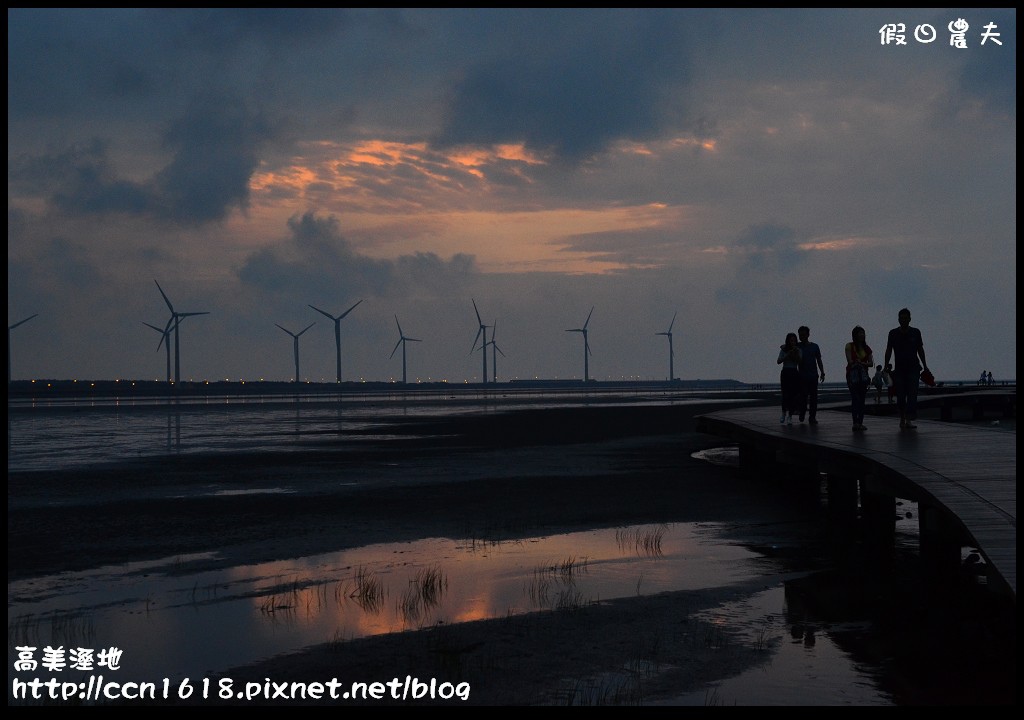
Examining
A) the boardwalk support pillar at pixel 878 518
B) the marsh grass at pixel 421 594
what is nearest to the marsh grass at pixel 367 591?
the marsh grass at pixel 421 594

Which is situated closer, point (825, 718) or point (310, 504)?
point (825, 718)

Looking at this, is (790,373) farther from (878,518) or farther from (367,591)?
(367,591)

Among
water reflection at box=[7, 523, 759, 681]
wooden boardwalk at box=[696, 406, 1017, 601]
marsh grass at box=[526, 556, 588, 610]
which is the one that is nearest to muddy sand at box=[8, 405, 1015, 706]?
marsh grass at box=[526, 556, 588, 610]

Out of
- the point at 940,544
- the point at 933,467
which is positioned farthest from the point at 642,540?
the point at 940,544

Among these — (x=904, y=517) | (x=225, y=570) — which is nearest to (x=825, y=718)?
(x=225, y=570)

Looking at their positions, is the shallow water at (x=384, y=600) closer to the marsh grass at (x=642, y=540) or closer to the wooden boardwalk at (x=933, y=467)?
the marsh grass at (x=642, y=540)

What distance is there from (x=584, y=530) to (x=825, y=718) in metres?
9.06

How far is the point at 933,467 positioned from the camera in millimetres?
15055

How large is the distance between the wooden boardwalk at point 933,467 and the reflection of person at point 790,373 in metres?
0.67

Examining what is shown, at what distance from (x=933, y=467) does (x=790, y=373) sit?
35.3 feet

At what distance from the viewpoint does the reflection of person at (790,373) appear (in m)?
24.8

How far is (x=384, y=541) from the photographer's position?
626 inches

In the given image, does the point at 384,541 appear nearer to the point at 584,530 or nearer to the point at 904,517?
the point at 584,530

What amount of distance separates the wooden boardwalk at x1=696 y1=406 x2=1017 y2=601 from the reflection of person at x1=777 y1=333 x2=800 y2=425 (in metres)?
0.67
